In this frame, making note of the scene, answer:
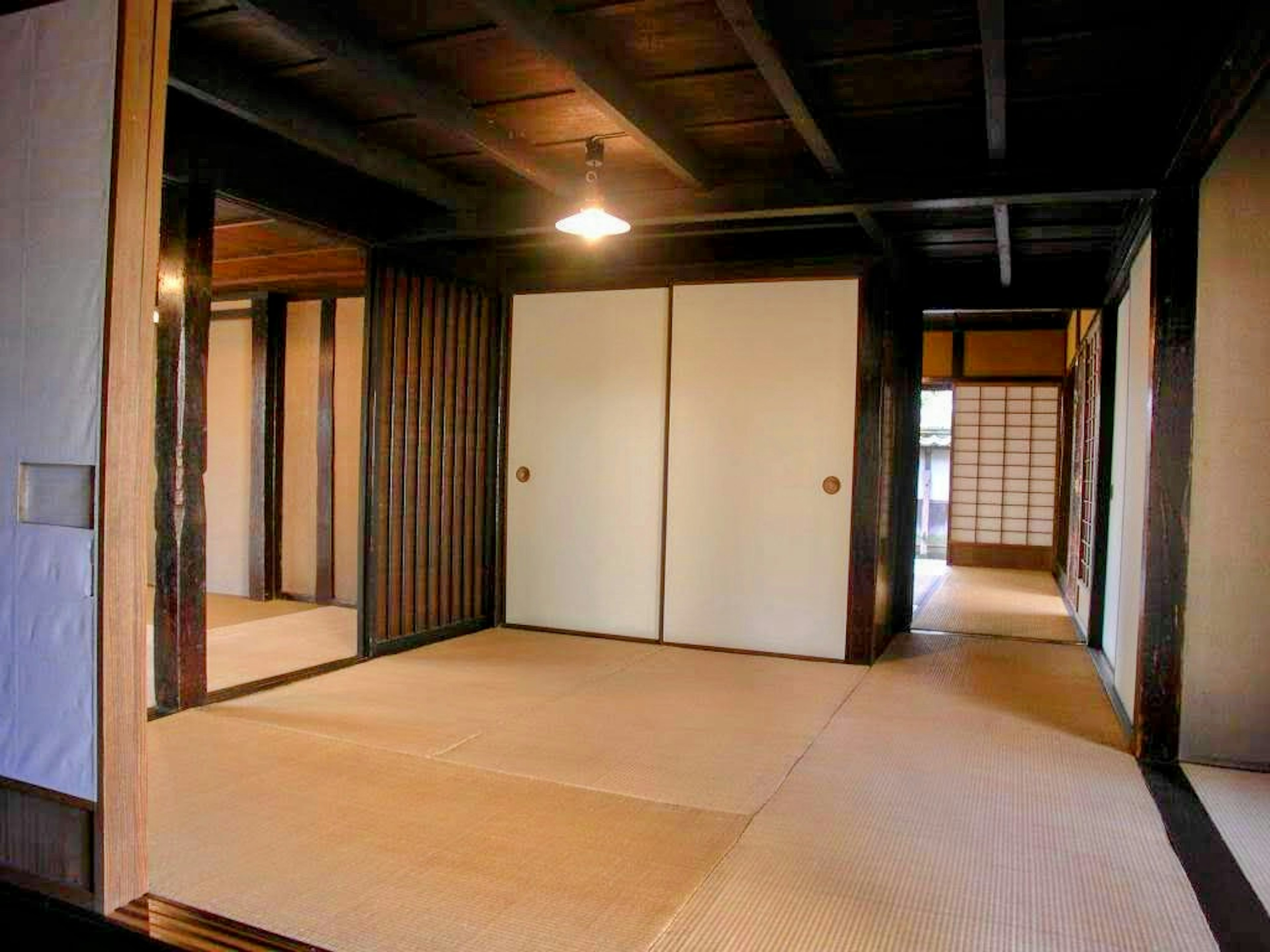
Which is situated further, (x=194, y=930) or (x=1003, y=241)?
(x=1003, y=241)

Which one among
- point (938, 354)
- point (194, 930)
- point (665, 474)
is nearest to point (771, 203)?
point (665, 474)

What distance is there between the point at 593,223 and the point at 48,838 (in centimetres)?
273

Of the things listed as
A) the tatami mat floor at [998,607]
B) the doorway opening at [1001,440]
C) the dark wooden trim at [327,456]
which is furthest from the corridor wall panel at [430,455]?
the doorway opening at [1001,440]

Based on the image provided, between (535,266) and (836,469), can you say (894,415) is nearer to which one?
(836,469)

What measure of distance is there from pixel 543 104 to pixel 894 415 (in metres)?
Result: 3.02

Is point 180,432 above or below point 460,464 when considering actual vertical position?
above

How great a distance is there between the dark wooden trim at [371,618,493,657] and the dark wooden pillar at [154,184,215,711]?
3.64 ft

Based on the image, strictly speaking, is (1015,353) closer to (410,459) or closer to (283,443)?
(410,459)

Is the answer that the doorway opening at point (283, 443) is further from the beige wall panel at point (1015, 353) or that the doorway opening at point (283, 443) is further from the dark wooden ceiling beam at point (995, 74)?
the beige wall panel at point (1015, 353)

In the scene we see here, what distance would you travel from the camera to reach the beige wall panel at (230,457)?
259 inches

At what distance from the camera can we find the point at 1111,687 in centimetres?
434

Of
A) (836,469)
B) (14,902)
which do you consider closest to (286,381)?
(836,469)

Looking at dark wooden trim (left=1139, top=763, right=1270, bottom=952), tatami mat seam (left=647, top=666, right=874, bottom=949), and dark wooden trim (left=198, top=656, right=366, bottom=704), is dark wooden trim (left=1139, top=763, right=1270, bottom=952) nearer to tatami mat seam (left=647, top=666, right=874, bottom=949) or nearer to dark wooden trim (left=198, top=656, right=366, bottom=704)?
tatami mat seam (left=647, top=666, right=874, bottom=949)

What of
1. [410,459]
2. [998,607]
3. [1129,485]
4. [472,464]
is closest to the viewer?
[1129,485]
